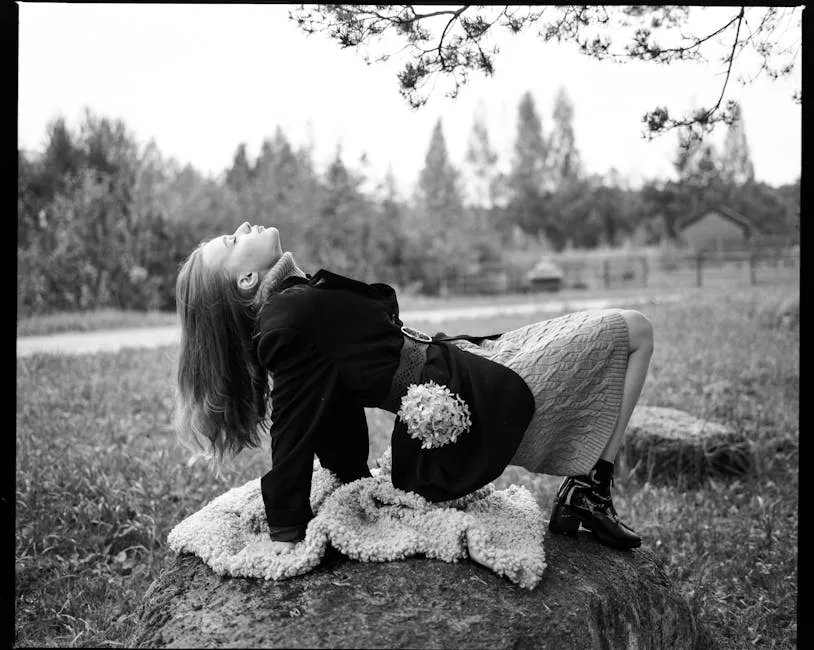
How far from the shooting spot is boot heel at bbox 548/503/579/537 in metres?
2.40

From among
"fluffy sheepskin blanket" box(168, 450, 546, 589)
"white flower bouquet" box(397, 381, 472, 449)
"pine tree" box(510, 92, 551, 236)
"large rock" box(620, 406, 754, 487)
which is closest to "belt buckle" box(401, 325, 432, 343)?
"white flower bouquet" box(397, 381, 472, 449)

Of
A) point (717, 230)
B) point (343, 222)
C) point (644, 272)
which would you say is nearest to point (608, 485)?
→ point (343, 222)

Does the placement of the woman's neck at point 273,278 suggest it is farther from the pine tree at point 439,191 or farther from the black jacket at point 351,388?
the pine tree at point 439,191

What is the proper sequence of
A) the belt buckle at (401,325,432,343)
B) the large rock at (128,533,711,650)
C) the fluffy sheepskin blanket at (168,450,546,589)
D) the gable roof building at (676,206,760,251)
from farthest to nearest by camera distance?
the gable roof building at (676,206,760,251) → the belt buckle at (401,325,432,343) → the fluffy sheepskin blanket at (168,450,546,589) → the large rock at (128,533,711,650)

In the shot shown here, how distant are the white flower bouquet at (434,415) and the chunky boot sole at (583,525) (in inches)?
16.8

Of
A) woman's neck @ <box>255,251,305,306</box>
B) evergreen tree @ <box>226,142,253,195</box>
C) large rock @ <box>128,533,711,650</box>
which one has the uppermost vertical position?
evergreen tree @ <box>226,142,253,195</box>

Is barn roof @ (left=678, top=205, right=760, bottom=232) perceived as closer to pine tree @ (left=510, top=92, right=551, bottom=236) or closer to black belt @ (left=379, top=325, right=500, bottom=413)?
pine tree @ (left=510, top=92, right=551, bottom=236)

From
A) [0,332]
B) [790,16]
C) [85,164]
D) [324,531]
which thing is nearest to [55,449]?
[0,332]

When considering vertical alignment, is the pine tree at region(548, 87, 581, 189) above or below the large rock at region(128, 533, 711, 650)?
above

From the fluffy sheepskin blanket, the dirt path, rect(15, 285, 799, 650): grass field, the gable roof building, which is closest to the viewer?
the fluffy sheepskin blanket

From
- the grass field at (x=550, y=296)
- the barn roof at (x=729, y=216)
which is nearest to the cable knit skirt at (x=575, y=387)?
the grass field at (x=550, y=296)

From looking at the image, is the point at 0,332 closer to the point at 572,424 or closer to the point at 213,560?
the point at 213,560

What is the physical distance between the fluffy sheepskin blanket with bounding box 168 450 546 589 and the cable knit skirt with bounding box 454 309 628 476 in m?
0.25

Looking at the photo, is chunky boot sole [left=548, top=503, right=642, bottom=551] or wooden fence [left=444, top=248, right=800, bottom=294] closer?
chunky boot sole [left=548, top=503, right=642, bottom=551]
